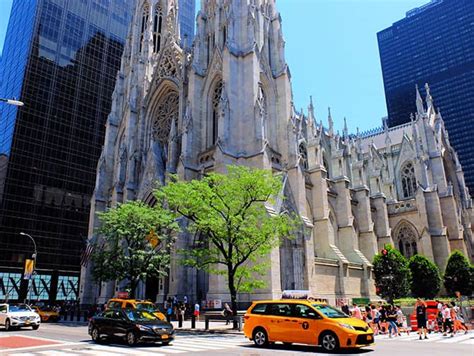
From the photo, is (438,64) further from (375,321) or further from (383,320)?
(375,321)

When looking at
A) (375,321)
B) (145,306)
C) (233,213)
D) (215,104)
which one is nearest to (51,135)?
(215,104)

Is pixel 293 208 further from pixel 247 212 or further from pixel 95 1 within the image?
pixel 95 1

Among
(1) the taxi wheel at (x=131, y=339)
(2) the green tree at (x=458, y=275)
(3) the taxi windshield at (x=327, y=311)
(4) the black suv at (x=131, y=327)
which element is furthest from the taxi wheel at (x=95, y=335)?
(2) the green tree at (x=458, y=275)

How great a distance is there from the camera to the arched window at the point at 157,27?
49594 mm

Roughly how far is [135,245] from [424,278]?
25.6 meters

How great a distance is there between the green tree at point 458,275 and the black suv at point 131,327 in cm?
3149

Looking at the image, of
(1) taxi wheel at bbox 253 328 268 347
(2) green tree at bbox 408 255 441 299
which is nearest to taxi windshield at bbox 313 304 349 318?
(1) taxi wheel at bbox 253 328 268 347

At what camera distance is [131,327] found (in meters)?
13.1

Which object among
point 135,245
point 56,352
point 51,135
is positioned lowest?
point 56,352

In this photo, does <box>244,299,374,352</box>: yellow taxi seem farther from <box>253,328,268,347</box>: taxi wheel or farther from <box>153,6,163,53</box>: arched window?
<box>153,6,163,53</box>: arched window

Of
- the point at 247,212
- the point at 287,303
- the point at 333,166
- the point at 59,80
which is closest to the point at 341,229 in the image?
the point at 333,166

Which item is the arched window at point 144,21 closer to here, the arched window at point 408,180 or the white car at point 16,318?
the arched window at point 408,180

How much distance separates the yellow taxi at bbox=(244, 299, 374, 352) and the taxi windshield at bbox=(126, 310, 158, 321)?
12.2ft

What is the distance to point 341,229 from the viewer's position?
36.5 meters
